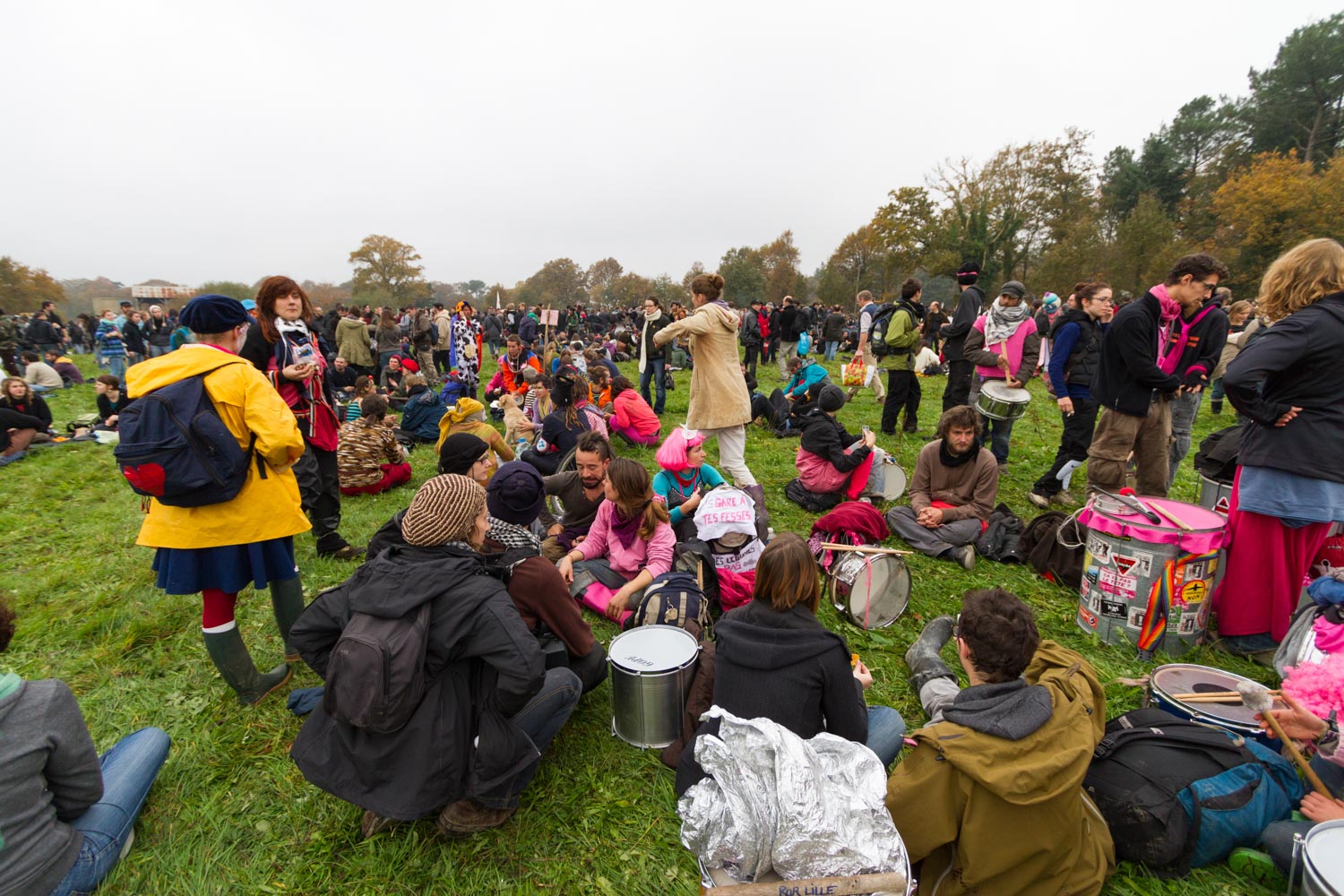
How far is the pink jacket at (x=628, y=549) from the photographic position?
12.5 feet

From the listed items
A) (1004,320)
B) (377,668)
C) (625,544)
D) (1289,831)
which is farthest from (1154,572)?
(1004,320)

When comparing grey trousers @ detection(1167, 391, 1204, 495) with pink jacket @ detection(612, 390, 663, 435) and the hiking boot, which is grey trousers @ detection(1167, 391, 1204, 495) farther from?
pink jacket @ detection(612, 390, 663, 435)

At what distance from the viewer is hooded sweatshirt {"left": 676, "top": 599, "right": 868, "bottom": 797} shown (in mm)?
2230

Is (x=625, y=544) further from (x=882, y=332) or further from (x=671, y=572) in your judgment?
(x=882, y=332)

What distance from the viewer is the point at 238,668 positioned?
10.4ft

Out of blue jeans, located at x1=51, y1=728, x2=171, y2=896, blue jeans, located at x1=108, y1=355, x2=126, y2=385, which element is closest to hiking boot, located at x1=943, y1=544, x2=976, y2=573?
blue jeans, located at x1=51, y1=728, x2=171, y2=896

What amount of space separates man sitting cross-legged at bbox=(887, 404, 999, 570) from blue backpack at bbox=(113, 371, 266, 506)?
15.7 feet

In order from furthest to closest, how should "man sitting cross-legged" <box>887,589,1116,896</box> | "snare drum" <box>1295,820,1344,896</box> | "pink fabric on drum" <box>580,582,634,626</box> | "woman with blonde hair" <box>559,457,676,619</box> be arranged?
1. "pink fabric on drum" <box>580,582,634,626</box>
2. "woman with blonde hair" <box>559,457,676,619</box>
3. "man sitting cross-legged" <box>887,589,1116,896</box>
4. "snare drum" <box>1295,820,1344,896</box>

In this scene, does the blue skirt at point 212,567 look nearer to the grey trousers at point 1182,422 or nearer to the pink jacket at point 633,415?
the pink jacket at point 633,415

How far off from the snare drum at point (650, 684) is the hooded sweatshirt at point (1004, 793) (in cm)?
107

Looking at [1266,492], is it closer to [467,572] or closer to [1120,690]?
[1120,690]

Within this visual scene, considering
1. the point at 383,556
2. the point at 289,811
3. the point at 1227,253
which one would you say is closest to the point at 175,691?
the point at 289,811

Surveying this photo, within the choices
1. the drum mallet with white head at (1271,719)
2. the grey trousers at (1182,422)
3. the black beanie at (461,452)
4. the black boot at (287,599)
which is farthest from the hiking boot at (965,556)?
the black boot at (287,599)

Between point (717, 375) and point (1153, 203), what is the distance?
3404 cm
